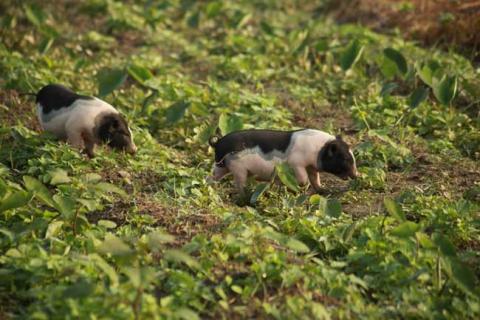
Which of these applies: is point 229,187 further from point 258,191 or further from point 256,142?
point 258,191

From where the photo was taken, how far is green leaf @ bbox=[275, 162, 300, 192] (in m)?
5.87

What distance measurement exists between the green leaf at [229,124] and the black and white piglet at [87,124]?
803mm

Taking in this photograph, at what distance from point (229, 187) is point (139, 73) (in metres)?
2.68

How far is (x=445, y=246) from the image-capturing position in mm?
4855

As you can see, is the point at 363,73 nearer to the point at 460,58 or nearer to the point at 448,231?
the point at 460,58

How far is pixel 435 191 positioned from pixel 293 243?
77.5 inches

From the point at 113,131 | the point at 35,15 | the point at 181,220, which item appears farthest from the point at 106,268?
the point at 35,15

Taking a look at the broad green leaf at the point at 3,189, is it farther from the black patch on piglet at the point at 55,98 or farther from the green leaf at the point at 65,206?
the black patch on piglet at the point at 55,98

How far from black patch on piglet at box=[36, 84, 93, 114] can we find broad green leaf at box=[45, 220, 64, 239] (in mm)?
2028

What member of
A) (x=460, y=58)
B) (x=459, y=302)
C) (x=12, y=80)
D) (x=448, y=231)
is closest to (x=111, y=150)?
(x=12, y=80)

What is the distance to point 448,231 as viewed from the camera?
17.9 feet

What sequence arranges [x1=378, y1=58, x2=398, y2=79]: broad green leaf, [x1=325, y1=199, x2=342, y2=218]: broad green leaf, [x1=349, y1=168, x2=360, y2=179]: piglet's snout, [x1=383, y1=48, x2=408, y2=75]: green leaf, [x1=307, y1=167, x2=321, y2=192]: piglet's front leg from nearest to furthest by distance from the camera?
[x1=325, y1=199, x2=342, y2=218]: broad green leaf < [x1=349, y1=168, x2=360, y2=179]: piglet's snout < [x1=307, y1=167, x2=321, y2=192]: piglet's front leg < [x1=383, y1=48, x2=408, y2=75]: green leaf < [x1=378, y1=58, x2=398, y2=79]: broad green leaf

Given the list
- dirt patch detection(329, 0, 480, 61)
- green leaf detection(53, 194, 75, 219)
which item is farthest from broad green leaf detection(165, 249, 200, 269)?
dirt patch detection(329, 0, 480, 61)

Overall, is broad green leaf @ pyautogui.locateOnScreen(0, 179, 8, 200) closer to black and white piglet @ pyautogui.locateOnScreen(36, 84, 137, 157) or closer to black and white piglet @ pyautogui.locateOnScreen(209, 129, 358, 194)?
black and white piglet @ pyautogui.locateOnScreen(36, 84, 137, 157)
